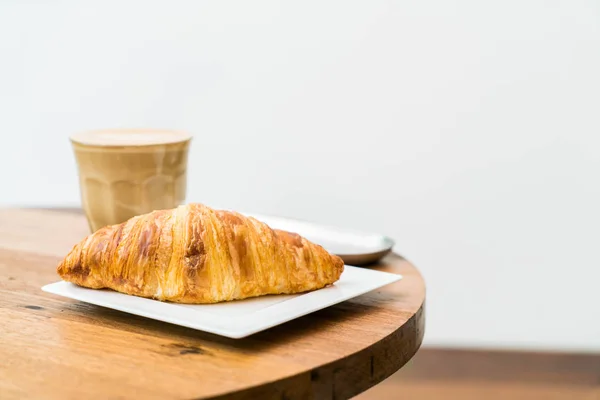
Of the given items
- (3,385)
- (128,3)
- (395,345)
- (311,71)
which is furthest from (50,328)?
(128,3)

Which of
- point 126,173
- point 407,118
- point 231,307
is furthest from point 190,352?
point 407,118

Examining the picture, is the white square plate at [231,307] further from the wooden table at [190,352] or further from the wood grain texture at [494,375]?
the wood grain texture at [494,375]

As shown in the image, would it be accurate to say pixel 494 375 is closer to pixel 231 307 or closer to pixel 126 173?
pixel 126 173

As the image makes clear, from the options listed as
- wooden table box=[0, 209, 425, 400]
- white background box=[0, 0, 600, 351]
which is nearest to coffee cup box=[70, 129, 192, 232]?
wooden table box=[0, 209, 425, 400]

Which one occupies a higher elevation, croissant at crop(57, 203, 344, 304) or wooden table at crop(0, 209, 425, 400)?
croissant at crop(57, 203, 344, 304)

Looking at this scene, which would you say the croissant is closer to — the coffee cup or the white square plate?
the white square plate

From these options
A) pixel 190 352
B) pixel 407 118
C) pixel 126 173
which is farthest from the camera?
pixel 407 118

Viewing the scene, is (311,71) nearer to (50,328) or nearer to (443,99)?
(443,99)
